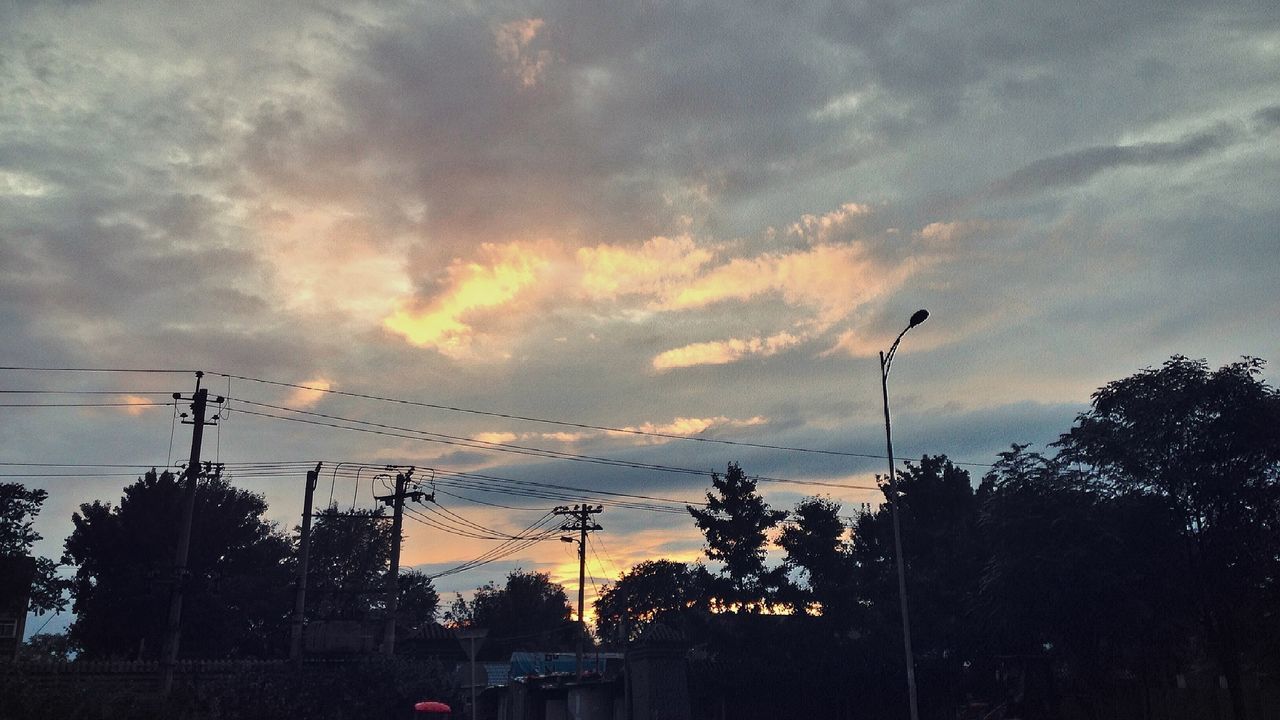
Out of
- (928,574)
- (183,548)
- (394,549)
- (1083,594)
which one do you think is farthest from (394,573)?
(1083,594)

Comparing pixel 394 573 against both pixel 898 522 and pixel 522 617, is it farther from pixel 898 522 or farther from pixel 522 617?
pixel 522 617

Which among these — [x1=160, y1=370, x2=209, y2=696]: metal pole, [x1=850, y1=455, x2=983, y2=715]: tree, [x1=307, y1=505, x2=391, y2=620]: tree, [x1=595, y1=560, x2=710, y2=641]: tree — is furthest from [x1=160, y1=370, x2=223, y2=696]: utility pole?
[x1=595, y1=560, x2=710, y2=641]: tree

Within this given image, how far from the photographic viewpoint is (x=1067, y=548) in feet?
106

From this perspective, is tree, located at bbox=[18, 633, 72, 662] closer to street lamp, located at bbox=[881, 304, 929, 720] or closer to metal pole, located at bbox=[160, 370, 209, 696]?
metal pole, located at bbox=[160, 370, 209, 696]

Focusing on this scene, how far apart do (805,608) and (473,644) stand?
25.5 meters

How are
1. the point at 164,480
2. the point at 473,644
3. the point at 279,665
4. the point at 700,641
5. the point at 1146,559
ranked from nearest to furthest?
1. the point at 473,644
2. the point at 1146,559
3. the point at 279,665
4. the point at 700,641
5. the point at 164,480

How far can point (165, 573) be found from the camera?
162 feet

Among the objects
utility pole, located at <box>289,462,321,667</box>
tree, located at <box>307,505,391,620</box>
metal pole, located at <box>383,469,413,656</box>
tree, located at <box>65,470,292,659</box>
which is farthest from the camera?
tree, located at <box>307,505,391,620</box>

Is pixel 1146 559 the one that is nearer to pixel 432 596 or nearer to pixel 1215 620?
pixel 1215 620

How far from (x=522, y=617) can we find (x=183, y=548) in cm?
7223

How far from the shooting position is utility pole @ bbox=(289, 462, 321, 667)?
42906 mm

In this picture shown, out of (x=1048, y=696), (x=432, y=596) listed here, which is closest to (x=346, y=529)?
(x=432, y=596)

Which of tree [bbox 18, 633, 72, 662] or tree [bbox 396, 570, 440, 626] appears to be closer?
tree [bbox 18, 633, 72, 662]

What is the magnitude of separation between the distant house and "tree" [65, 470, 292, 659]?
15.2ft
